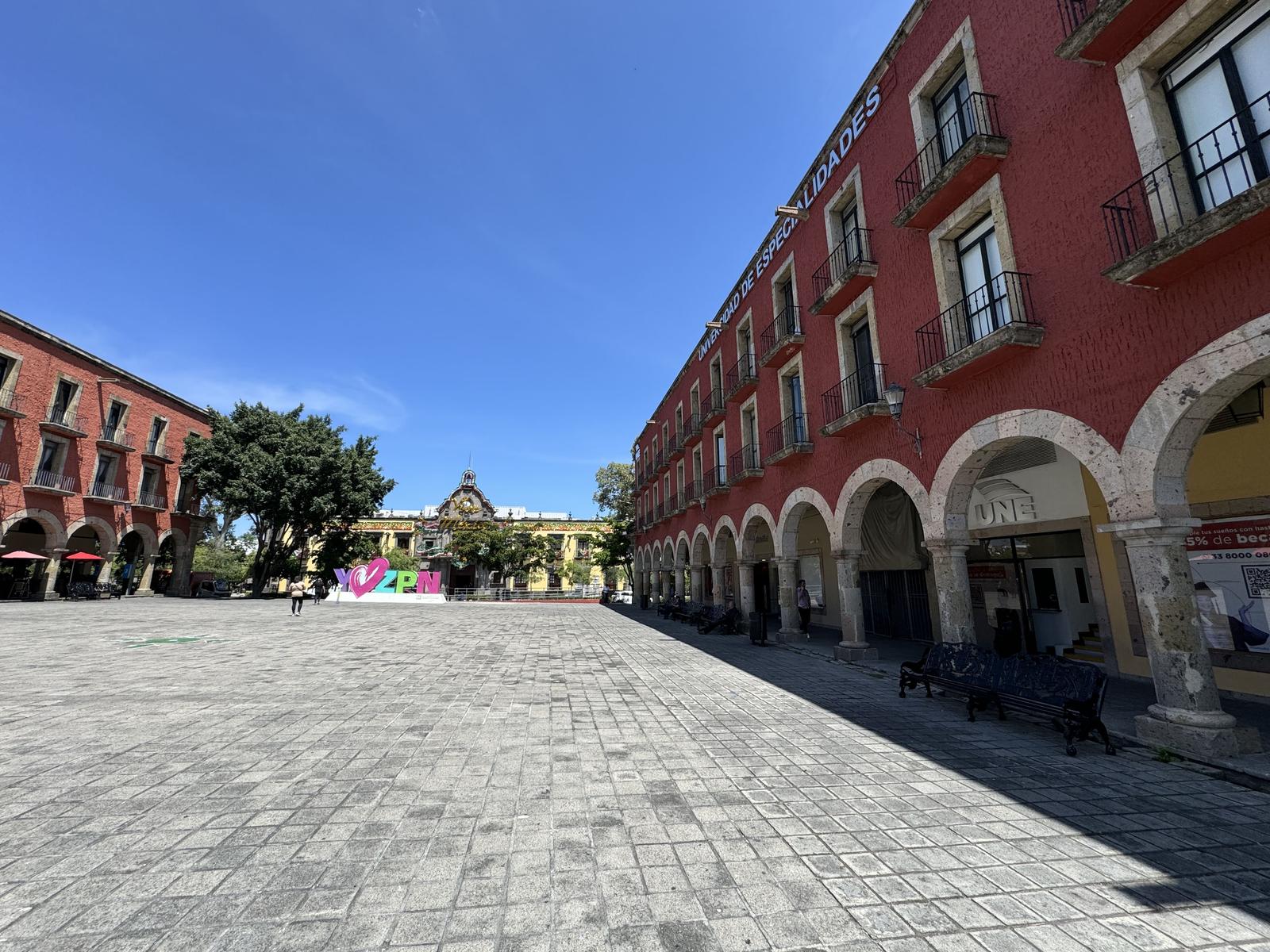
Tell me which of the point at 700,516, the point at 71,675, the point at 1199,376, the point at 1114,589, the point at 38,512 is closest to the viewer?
the point at 1199,376

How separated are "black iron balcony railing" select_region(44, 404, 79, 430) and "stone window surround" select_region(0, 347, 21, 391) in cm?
173

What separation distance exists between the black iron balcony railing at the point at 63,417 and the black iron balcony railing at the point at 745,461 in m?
31.8

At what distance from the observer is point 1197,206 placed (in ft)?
18.4

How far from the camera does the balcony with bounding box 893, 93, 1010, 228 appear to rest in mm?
7789

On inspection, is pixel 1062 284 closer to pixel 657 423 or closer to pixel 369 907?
pixel 369 907

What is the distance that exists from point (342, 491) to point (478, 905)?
34957mm

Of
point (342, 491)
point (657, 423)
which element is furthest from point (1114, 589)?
point (342, 491)

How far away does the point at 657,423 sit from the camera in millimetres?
29688

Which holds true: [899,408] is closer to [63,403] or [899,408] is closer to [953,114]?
[953,114]

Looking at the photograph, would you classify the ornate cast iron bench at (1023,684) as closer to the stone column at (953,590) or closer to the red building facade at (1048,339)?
the stone column at (953,590)

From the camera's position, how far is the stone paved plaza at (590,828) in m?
2.64

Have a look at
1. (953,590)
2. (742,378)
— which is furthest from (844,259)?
(953,590)

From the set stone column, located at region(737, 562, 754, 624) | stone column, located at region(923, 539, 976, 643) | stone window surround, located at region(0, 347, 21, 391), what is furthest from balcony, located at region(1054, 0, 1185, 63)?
stone window surround, located at region(0, 347, 21, 391)

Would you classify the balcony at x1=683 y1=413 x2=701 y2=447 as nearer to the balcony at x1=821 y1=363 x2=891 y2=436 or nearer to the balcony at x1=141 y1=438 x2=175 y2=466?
the balcony at x1=821 y1=363 x2=891 y2=436
